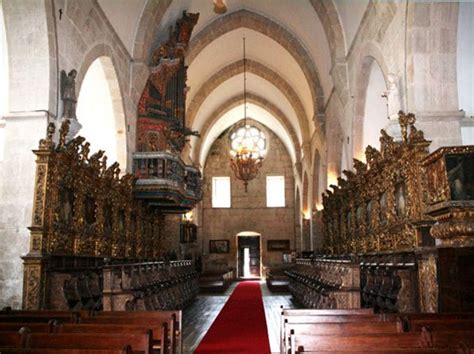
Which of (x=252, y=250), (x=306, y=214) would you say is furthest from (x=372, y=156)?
(x=252, y=250)

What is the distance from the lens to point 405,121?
25.0 ft

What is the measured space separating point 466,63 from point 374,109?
360 cm

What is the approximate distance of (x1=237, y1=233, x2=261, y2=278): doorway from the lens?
2859 cm

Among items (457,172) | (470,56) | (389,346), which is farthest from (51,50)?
(470,56)

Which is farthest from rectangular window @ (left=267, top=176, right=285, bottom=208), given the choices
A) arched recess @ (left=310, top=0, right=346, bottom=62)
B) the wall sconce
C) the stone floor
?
arched recess @ (left=310, top=0, right=346, bottom=62)

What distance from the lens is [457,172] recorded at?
4.99 m

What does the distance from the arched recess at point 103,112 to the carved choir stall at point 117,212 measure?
0.71 metres

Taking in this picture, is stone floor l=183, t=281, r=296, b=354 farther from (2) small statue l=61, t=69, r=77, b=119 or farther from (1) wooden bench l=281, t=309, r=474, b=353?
(2) small statue l=61, t=69, r=77, b=119

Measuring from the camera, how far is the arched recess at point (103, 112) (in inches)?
464

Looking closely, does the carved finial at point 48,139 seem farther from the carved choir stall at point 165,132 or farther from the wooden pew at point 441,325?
the wooden pew at point 441,325

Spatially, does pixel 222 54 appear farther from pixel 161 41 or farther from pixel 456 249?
pixel 456 249

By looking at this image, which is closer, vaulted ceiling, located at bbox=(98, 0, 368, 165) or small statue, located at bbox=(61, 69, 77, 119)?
small statue, located at bbox=(61, 69, 77, 119)

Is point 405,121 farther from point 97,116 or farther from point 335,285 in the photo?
point 97,116

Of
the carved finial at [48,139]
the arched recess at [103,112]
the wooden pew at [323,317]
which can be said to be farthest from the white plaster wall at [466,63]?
the arched recess at [103,112]
